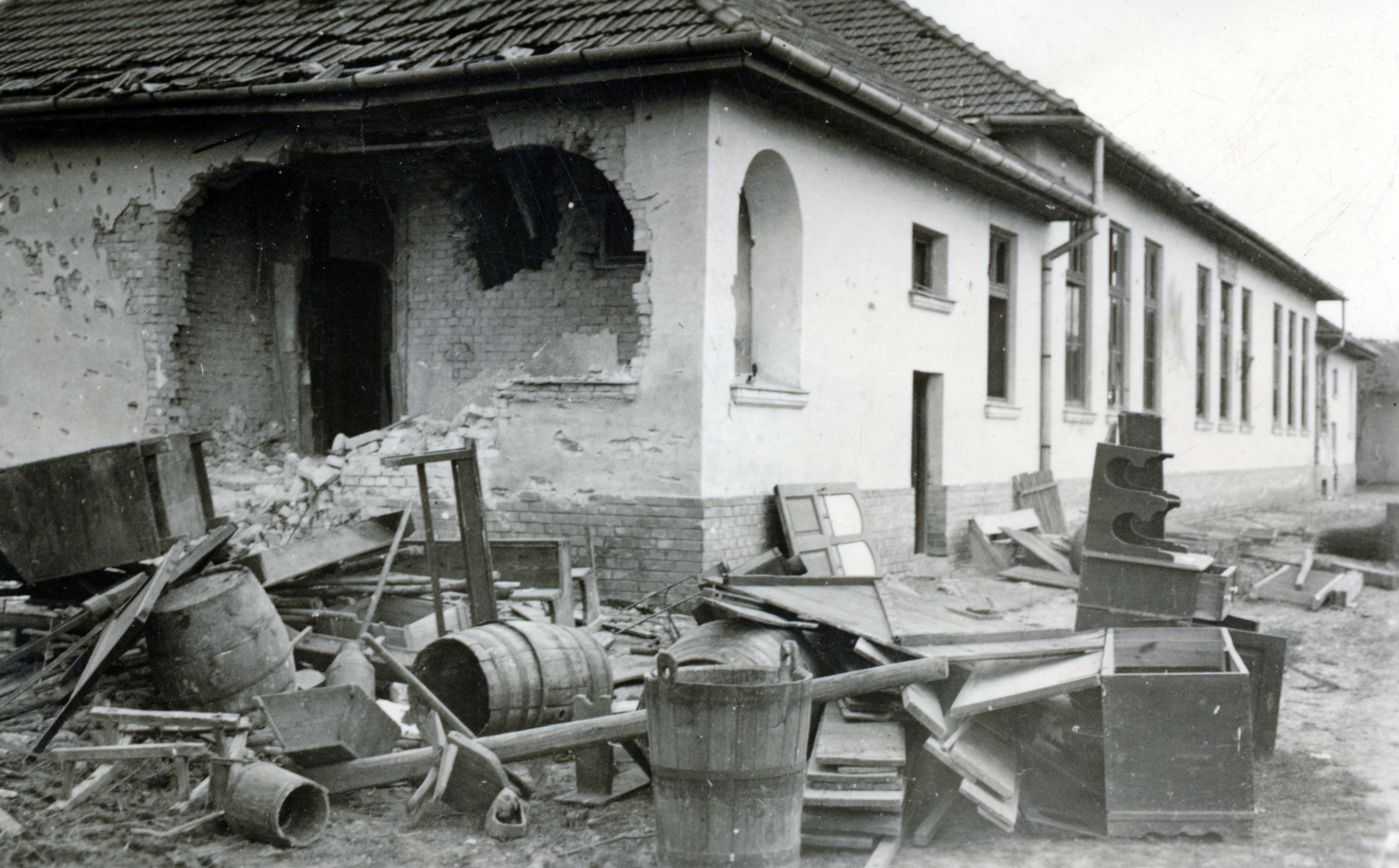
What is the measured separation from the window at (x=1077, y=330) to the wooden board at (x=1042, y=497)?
5.88ft

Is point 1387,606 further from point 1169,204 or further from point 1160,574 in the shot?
point 1169,204

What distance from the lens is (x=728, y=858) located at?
3.85 meters

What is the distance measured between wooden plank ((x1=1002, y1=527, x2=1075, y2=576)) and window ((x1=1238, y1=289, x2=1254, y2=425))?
12.0m

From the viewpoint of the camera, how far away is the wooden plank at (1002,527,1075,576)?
1190cm

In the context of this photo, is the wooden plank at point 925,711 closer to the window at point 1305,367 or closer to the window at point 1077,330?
the window at point 1077,330

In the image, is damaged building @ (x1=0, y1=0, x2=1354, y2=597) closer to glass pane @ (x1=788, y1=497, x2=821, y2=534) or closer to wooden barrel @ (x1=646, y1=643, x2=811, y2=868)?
glass pane @ (x1=788, y1=497, x2=821, y2=534)

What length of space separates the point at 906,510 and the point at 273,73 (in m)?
7.02

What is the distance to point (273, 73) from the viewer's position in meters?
9.23

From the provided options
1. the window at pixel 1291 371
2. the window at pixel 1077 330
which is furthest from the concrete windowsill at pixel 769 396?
the window at pixel 1291 371

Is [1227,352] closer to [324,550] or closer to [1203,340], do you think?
[1203,340]

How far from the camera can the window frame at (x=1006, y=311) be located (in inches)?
543

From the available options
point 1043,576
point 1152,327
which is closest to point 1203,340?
point 1152,327

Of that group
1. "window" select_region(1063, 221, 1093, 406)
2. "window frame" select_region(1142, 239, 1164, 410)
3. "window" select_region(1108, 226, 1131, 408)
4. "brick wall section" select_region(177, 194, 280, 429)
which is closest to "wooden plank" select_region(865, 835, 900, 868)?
"brick wall section" select_region(177, 194, 280, 429)

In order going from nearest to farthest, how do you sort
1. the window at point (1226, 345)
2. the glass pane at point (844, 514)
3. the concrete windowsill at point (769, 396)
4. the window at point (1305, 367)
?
1. the concrete windowsill at point (769, 396)
2. the glass pane at point (844, 514)
3. the window at point (1226, 345)
4. the window at point (1305, 367)
